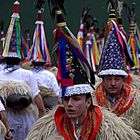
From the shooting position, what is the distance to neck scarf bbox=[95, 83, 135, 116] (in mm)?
6102

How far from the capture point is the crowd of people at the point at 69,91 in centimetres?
462

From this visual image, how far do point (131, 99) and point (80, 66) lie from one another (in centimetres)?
172

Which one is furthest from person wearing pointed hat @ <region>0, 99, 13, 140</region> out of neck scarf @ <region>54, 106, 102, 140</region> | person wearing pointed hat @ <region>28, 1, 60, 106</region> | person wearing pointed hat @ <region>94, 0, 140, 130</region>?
person wearing pointed hat @ <region>28, 1, 60, 106</region>

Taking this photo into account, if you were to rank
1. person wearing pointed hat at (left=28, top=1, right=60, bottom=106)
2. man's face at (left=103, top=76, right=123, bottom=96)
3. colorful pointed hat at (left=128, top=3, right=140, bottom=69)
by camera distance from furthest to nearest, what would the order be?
colorful pointed hat at (left=128, top=3, right=140, bottom=69) → person wearing pointed hat at (left=28, top=1, right=60, bottom=106) → man's face at (left=103, top=76, right=123, bottom=96)

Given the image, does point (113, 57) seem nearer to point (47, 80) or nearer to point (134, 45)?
point (47, 80)

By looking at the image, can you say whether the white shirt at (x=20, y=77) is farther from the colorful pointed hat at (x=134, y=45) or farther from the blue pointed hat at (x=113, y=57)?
the colorful pointed hat at (x=134, y=45)

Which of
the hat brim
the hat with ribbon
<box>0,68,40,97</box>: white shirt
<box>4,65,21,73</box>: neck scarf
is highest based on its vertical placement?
the hat with ribbon

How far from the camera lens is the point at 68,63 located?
462 cm

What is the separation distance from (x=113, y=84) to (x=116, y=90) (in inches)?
3.1

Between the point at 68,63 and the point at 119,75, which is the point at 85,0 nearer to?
the point at 119,75

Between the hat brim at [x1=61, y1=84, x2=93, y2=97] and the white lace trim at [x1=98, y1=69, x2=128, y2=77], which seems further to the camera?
the white lace trim at [x1=98, y1=69, x2=128, y2=77]

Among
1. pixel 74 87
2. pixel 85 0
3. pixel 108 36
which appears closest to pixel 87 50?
pixel 108 36

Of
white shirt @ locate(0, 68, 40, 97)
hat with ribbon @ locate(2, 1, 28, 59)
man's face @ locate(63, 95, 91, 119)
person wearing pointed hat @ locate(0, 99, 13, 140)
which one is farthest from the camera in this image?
Answer: hat with ribbon @ locate(2, 1, 28, 59)

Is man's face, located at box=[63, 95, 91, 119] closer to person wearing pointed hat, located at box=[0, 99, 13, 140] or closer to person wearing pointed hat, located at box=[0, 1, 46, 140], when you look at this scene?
person wearing pointed hat, located at box=[0, 99, 13, 140]
